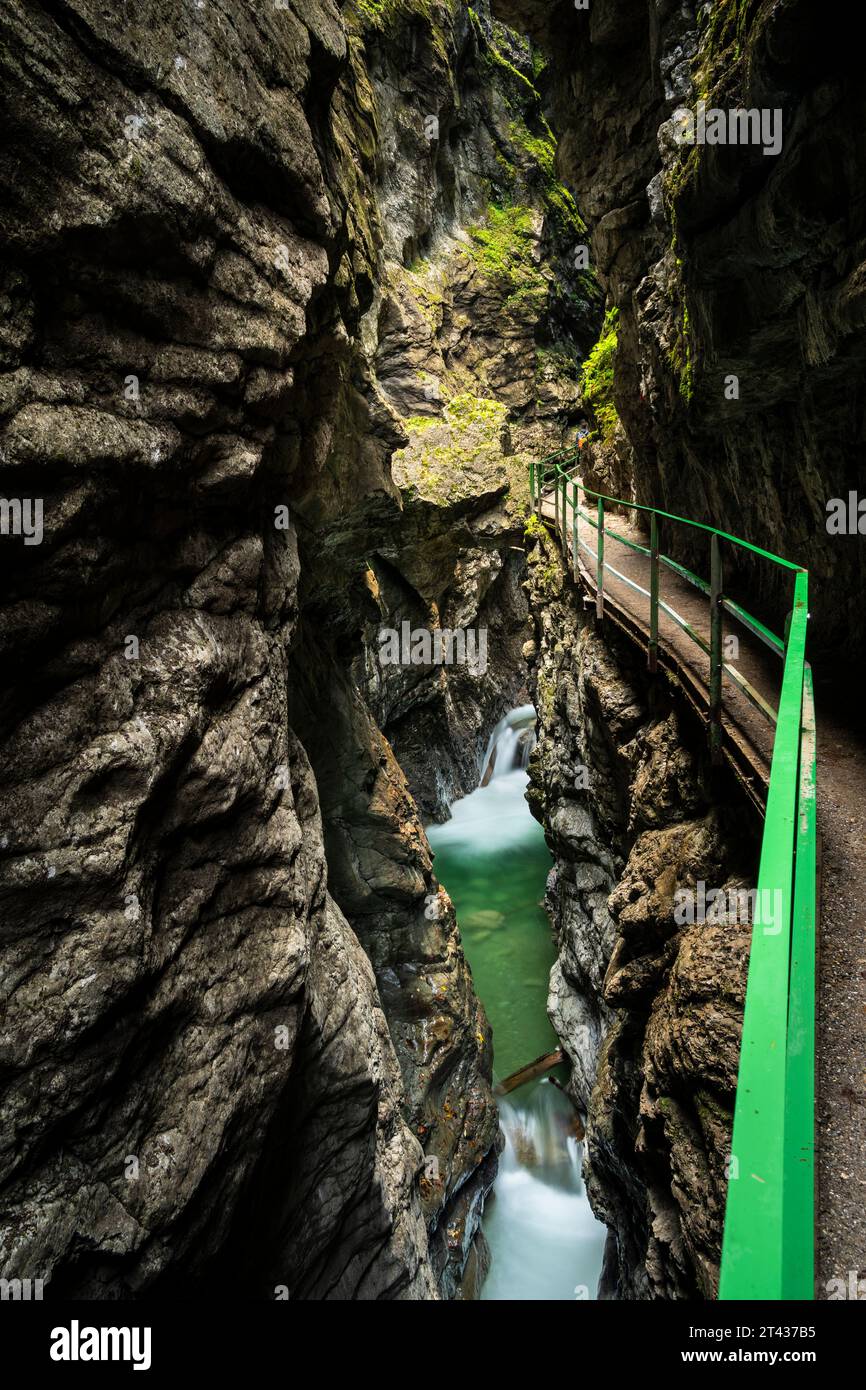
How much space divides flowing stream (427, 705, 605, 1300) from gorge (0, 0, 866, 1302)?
15 centimetres

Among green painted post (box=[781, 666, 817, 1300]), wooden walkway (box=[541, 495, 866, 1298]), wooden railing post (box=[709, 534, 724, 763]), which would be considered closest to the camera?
green painted post (box=[781, 666, 817, 1300])

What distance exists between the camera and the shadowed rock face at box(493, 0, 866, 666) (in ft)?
13.7

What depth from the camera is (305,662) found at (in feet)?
29.1

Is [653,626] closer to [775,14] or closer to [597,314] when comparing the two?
[775,14]

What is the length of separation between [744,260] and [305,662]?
6.17 m

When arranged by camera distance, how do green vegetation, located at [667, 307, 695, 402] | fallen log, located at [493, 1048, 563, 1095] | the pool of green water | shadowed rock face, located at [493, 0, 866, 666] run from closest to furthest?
shadowed rock face, located at [493, 0, 866, 666]
green vegetation, located at [667, 307, 695, 402]
fallen log, located at [493, 1048, 563, 1095]
the pool of green water

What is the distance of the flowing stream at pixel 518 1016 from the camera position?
35.5 feet

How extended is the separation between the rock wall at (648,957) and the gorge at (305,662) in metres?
0.04

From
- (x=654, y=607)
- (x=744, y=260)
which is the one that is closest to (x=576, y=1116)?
(x=654, y=607)

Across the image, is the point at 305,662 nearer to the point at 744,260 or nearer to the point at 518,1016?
the point at 744,260

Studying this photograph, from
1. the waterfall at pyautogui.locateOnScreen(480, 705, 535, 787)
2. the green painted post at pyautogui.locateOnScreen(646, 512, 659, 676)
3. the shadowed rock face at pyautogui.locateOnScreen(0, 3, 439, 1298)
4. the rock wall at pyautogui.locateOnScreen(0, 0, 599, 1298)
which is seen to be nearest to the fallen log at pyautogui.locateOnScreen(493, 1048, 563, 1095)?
the rock wall at pyautogui.locateOnScreen(0, 0, 599, 1298)

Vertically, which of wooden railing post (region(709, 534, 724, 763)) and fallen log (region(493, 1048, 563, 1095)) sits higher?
wooden railing post (region(709, 534, 724, 763))

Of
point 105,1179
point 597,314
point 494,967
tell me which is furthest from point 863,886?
point 597,314

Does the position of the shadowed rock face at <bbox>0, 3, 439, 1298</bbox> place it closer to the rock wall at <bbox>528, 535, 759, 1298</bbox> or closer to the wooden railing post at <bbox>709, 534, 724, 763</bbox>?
the rock wall at <bbox>528, 535, 759, 1298</bbox>
